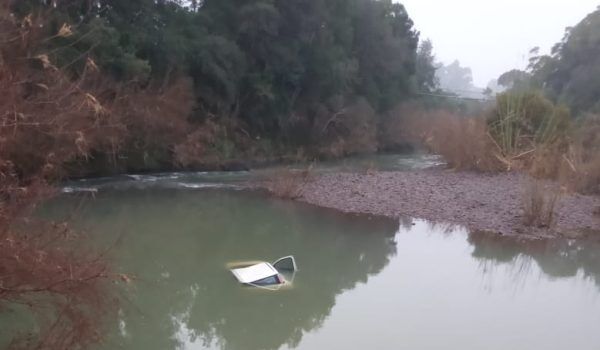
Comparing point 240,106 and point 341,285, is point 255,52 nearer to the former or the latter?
point 240,106

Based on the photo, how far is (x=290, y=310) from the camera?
830 cm

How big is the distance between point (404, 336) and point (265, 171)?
675 inches

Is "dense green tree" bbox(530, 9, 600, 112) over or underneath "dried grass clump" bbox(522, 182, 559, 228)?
over

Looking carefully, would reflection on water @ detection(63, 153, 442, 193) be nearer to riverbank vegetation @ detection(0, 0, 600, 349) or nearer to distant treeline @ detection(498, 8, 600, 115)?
riverbank vegetation @ detection(0, 0, 600, 349)

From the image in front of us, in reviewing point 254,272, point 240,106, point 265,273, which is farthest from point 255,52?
point 265,273

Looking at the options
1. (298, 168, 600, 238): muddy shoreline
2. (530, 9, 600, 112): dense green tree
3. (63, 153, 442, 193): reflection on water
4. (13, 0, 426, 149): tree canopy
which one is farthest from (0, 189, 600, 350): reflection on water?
(530, 9, 600, 112): dense green tree

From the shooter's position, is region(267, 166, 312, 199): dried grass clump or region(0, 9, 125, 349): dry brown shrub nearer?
region(0, 9, 125, 349): dry brown shrub

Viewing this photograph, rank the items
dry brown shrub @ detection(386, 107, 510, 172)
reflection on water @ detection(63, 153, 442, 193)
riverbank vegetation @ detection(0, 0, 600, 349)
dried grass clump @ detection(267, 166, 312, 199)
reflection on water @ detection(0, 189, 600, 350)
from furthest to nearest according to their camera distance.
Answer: dry brown shrub @ detection(386, 107, 510, 172) < reflection on water @ detection(63, 153, 442, 193) < dried grass clump @ detection(267, 166, 312, 199) < reflection on water @ detection(0, 189, 600, 350) < riverbank vegetation @ detection(0, 0, 600, 349)

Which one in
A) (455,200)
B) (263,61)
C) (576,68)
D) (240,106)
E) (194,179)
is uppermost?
(576,68)

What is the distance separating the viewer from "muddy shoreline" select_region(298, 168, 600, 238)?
13.8 meters

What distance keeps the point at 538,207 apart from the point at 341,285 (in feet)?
19.3

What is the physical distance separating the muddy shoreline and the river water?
0.69 metres

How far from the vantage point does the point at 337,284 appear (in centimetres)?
985

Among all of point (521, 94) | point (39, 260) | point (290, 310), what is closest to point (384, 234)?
point (290, 310)
